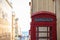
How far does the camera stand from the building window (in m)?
2.98

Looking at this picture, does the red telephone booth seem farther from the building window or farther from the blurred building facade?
the blurred building facade

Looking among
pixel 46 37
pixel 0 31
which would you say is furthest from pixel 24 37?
pixel 46 37

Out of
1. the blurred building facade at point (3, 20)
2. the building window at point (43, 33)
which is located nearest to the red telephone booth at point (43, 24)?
the building window at point (43, 33)

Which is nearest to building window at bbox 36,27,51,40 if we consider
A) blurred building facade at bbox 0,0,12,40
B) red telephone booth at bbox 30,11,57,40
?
red telephone booth at bbox 30,11,57,40

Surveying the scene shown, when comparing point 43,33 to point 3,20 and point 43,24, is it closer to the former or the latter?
point 43,24

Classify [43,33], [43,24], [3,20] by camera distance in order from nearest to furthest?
[43,24] < [43,33] < [3,20]

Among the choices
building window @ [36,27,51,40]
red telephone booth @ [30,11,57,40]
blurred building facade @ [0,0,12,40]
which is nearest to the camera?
red telephone booth @ [30,11,57,40]

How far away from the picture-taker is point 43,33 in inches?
126

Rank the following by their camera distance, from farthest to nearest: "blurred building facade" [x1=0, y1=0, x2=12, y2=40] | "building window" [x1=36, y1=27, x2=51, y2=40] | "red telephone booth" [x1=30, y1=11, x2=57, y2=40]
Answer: "blurred building facade" [x1=0, y1=0, x2=12, y2=40] → "building window" [x1=36, y1=27, x2=51, y2=40] → "red telephone booth" [x1=30, y1=11, x2=57, y2=40]

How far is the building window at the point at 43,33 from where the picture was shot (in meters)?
2.98

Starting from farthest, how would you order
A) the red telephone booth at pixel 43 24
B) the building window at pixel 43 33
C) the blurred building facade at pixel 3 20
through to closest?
1. the blurred building facade at pixel 3 20
2. the building window at pixel 43 33
3. the red telephone booth at pixel 43 24

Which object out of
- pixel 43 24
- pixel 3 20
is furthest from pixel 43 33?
pixel 3 20

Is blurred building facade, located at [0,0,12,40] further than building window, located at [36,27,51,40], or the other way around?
blurred building facade, located at [0,0,12,40]

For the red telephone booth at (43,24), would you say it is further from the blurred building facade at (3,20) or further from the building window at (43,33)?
the blurred building facade at (3,20)
